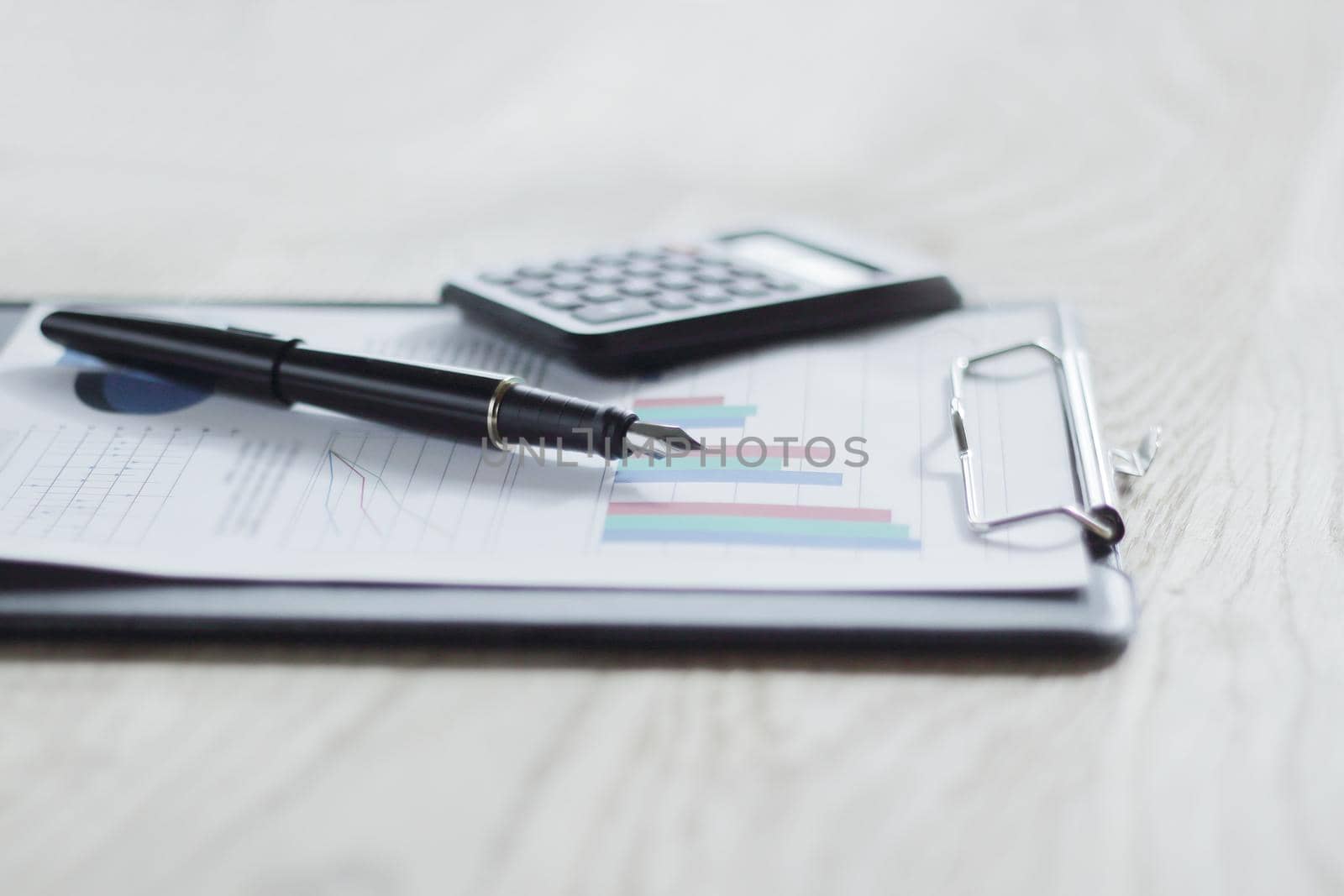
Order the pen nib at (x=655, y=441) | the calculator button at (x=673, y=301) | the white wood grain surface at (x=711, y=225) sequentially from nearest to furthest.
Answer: the white wood grain surface at (x=711, y=225) → the pen nib at (x=655, y=441) → the calculator button at (x=673, y=301)

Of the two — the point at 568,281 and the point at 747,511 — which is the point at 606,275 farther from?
the point at 747,511

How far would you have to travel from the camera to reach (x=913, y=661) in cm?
31

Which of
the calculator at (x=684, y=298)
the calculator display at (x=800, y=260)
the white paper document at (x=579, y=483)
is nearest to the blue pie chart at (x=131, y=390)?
the white paper document at (x=579, y=483)

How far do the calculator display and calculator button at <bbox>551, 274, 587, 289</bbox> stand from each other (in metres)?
0.07

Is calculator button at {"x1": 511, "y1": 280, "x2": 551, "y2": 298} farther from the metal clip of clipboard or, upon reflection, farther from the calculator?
the metal clip of clipboard

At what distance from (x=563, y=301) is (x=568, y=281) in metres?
0.02

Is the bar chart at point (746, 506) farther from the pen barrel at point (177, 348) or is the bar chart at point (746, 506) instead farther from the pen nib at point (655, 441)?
the pen barrel at point (177, 348)

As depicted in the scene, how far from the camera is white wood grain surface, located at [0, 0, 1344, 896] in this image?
269 mm

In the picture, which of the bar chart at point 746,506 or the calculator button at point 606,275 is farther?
the calculator button at point 606,275

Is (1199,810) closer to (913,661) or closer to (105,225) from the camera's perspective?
(913,661)

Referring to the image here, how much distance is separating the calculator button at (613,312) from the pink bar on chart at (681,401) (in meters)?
0.04

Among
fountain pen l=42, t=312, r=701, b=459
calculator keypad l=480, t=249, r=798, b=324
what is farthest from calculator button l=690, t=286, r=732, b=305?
fountain pen l=42, t=312, r=701, b=459

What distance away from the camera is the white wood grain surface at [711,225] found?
0.27m

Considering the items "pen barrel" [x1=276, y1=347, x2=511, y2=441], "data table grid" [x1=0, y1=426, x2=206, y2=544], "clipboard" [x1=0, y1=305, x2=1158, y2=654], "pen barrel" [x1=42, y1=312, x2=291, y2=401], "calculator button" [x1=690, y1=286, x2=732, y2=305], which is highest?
"calculator button" [x1=690, y1=286, x2=732, y2=305]
